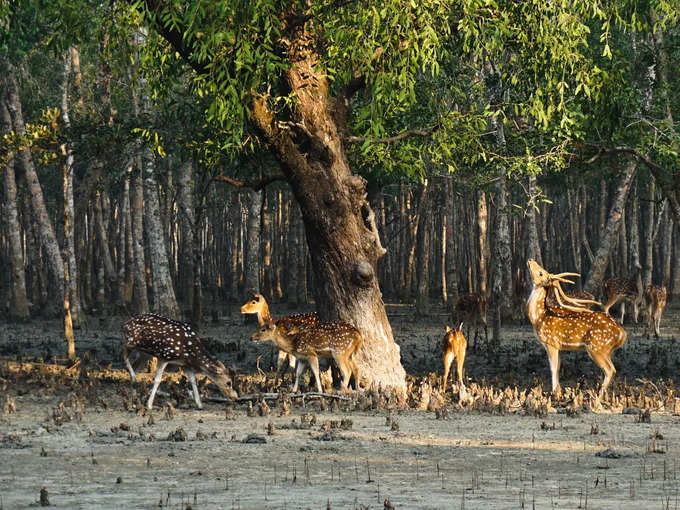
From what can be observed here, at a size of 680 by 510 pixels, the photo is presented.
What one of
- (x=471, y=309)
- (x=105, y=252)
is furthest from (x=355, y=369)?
(x=105, y=252)

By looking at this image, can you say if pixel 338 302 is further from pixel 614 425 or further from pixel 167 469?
pixel 167 469

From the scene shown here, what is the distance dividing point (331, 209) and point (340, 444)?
5.06 meters

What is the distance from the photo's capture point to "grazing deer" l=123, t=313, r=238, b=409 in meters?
14.7

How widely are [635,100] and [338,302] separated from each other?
19.8ft

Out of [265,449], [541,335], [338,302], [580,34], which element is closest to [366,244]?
[338,302]

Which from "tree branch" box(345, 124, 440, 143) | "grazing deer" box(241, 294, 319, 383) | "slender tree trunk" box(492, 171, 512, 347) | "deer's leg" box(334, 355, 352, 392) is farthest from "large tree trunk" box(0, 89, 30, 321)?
"deer's leg" box(334, 355, 352, 392)

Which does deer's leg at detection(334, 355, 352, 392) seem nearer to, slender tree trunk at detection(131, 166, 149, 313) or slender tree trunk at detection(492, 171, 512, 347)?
slender tree trunk at detection(492, 171, 512, 347)

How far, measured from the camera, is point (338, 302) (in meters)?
16.7

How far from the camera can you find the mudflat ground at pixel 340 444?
29.8 feet

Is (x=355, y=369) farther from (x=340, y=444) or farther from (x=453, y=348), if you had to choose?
(x=340, y=444)

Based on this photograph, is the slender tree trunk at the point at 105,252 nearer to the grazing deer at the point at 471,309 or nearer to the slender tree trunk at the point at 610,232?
the grazing deer at the point at 471,309

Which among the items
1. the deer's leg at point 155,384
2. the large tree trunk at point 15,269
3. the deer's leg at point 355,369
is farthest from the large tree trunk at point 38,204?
the deer's leg at point 155,384

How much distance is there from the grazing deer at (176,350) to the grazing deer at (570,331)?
15.7ft

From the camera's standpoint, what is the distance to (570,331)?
53.8 feet
